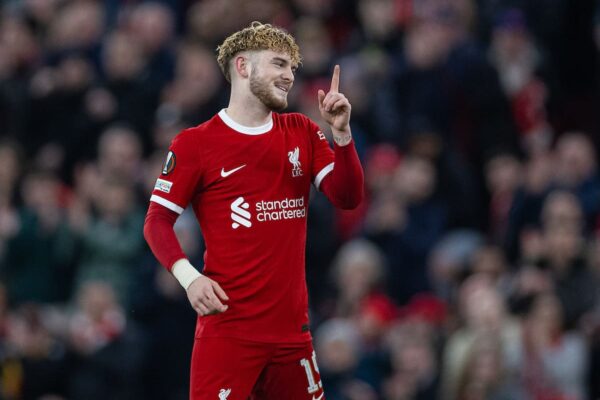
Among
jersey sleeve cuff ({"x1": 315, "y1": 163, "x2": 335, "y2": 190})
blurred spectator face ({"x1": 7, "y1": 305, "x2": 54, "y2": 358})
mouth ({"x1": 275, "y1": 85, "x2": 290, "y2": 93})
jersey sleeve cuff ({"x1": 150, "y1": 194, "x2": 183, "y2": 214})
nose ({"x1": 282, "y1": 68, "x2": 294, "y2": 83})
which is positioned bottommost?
blurred spectator face ({"x1": 7, "y1": 305, "x2": 54, "y2": 358})

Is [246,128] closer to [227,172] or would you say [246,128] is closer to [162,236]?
[227,172]

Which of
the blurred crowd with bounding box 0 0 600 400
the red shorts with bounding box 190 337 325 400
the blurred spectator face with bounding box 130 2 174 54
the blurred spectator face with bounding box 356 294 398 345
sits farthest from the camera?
the blurred spectator face with bounding box 130 2 174 54

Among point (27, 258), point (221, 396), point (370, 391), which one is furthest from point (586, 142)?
point (221, 396)

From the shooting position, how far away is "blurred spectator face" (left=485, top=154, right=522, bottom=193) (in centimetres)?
1276

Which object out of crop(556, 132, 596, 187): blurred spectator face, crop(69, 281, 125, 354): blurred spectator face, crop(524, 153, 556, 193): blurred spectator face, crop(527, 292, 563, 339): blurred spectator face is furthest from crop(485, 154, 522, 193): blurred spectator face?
crop(69, 281, 125, 354): blurred spectator face

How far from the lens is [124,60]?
577 inches

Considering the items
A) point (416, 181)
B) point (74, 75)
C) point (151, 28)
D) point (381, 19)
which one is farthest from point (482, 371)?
point (151, 28)

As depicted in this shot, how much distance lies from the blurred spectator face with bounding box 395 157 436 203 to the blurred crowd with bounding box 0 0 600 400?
20 millimetres

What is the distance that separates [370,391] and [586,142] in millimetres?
3109

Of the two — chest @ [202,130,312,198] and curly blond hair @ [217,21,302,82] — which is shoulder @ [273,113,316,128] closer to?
chest @ [202,130,312,198]

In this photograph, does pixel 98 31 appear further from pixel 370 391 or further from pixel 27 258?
pixel 370 391

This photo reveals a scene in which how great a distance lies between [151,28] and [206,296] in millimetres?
9074

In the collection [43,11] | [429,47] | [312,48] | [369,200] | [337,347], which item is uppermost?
[43,11]

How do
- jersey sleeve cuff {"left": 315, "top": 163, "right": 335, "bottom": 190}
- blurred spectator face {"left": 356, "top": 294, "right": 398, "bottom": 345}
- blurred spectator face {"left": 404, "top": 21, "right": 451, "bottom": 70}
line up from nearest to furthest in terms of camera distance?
1. jersey sleeve cuff {"left": 315, "top": 163, "right": 335, "bottom": 190}
2. blurred spectator face {"left": 356, "top": 294, "right": 398, "bottom": 345}
3. blurred spectator face {"left": 404, "top": 21, "right": 451, "bottom": 70}
